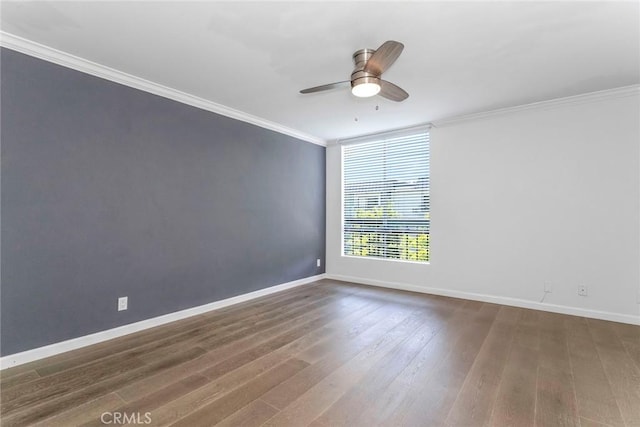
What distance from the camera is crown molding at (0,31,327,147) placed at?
93.0 inches

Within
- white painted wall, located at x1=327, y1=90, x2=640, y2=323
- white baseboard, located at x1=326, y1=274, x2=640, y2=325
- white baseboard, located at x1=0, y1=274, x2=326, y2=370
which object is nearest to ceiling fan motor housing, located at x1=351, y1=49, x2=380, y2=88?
white painted wall, located at x1=327, y1=90, x2=640, y2=323

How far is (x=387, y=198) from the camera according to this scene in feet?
16.6

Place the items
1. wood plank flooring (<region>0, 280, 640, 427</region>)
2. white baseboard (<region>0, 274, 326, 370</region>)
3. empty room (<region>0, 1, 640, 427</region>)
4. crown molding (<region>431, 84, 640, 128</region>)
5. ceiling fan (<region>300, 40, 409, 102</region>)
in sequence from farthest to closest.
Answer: crown molding (<region>431, 84, 640, 128</region>), white baseboard (<region>0, 274, 326, 370</region>), ceiling fan (<region>300, 40, 409, 102</region>), empty room (<region>0, 1, 640, 427</region>), wood plank flooring (<region>0, 280, 640, 427</region>)

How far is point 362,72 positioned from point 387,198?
2932 mm

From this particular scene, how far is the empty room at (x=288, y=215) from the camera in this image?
78.8 inches

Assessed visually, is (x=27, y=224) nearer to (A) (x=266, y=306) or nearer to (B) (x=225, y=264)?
(B) (x=225, y=264)

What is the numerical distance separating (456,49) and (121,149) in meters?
3.25

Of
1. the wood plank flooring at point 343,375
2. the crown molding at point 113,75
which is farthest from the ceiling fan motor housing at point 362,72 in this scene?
the wood plank flooring at point 343,375

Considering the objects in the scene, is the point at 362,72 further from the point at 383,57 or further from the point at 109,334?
the point at 109,334

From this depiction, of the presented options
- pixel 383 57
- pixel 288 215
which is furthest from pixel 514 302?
pixel 383 57

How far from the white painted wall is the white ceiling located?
45cm

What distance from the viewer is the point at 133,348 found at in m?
2.63

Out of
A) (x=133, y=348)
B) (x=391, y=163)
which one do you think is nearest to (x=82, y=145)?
(x=133, y=348)

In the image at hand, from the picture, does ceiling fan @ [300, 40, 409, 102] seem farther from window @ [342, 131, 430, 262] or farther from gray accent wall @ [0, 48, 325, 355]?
window @ [342, 131, 430, 262]
